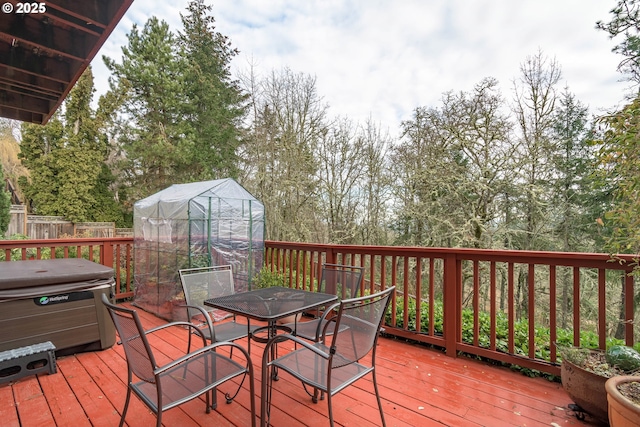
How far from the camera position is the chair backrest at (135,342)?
1341 mm

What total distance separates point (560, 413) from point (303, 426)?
1.65 m

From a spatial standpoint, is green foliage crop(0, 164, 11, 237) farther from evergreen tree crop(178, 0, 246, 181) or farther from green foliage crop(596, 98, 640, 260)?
green foliage crop(596, 98, 640, 260)

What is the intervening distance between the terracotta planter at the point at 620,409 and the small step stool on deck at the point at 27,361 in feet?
12.2

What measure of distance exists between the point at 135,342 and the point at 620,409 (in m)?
2.22

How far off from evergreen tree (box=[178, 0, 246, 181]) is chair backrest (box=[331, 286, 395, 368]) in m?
9.60

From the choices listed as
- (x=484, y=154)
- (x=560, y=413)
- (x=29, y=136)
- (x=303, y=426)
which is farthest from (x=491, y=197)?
(x=29, y=136)

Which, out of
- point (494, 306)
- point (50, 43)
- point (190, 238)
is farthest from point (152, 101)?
point (494, 306)

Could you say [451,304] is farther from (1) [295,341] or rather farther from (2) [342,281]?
(1) [295,341]

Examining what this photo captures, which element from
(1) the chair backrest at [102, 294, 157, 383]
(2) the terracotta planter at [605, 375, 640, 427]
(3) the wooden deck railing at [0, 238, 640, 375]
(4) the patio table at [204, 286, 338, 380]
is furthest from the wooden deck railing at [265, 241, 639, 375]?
(1) the chair backrest at [102, 294, 157, 383]

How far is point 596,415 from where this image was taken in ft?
5.90

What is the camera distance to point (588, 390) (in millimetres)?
1802

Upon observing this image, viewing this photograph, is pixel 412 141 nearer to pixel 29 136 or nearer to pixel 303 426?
pixel 303 426

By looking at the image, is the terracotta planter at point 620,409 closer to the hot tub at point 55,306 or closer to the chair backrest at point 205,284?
the chair backrest at point 205,284

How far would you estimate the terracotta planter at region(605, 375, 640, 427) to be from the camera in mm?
1266
